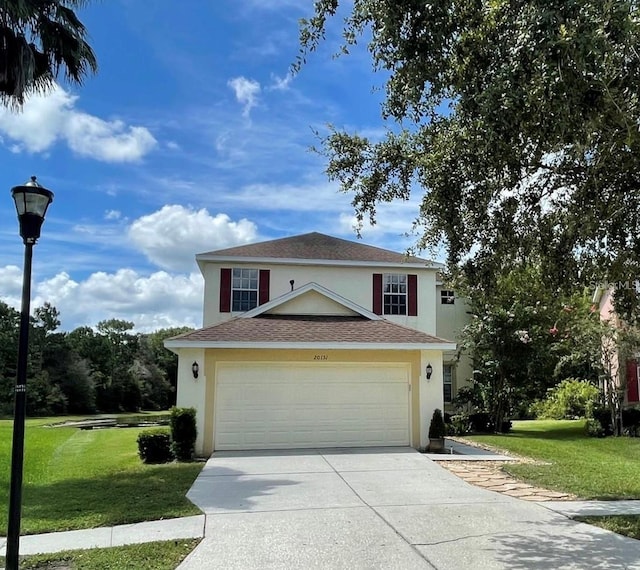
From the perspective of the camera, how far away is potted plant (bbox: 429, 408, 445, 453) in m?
14.2

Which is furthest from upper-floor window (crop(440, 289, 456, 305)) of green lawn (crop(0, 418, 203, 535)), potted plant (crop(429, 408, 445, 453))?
green lawn (crop(0, 418, 203, 535))

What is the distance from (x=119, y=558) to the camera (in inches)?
231

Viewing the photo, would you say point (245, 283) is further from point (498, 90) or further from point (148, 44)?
point (498, 90)

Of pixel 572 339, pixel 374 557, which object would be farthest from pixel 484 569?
pixel 572 339

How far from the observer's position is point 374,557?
5852 mm

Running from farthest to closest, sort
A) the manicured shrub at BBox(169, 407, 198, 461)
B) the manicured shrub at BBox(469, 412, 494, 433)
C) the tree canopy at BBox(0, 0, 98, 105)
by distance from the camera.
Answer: the manicured shrub at BBox(469, 412, 494, 433) < the manicured shrub at BBox(169, 407, 198, 461) < the tree canopy at BBox(0, 0, 98, 105)

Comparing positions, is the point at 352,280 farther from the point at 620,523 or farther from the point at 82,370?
the point at 82,370

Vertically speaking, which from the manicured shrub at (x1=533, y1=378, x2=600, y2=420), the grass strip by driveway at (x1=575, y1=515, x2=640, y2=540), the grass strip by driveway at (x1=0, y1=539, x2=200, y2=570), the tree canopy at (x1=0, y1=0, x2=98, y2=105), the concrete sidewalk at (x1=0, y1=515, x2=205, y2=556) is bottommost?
the concrete sidewalk at (x1=0, y1=515, x2=205, y2=556)

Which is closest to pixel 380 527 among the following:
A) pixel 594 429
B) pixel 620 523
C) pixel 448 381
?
pixel 620 523

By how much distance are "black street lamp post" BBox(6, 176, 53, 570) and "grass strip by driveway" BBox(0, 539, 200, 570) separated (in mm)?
543

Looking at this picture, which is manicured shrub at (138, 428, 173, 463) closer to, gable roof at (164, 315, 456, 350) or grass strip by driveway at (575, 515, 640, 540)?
gable roof at (164, 315, 456, 350)

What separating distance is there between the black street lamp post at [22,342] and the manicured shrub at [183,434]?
752 centimetres

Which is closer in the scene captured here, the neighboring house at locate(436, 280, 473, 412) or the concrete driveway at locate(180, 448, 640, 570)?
the concrete driveway at locate(180, 448, 640, 570)

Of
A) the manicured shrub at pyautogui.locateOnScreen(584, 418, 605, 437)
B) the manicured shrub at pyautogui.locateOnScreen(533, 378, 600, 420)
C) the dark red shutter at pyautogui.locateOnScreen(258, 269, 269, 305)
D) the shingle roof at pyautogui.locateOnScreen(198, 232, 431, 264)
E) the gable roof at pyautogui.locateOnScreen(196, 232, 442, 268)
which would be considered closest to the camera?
the manicured shrub at pyautogui.locateOnScreen(584, 418, 605, 437)
